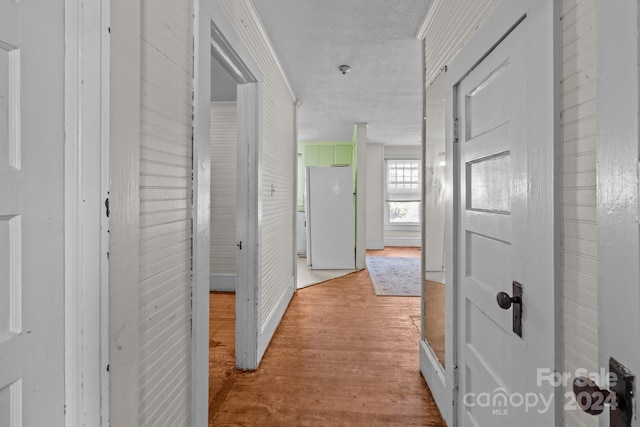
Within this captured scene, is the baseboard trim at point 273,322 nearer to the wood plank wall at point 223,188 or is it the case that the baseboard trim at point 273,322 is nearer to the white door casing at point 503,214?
the wood plank wall at point 223,188

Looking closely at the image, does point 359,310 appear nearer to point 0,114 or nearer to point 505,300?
point 505,300

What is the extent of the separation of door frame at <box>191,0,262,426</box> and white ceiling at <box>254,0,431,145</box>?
1.90 feet

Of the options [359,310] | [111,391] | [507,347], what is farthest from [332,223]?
[111,391]

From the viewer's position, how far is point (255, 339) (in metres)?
2.31

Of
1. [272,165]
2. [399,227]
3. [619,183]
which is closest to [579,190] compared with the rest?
[619,183]

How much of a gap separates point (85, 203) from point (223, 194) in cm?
373

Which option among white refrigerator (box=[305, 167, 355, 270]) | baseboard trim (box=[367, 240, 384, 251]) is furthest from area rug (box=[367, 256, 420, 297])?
baseboard trim (box=[367, 240, 384, 251])

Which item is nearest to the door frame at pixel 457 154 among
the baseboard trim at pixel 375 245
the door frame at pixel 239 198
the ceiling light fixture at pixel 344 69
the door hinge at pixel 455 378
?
the door hinge at pixel 455 378

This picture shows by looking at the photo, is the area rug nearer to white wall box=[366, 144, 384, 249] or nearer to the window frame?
white wall box=[366, 144, 384, 249]

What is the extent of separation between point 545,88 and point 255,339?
220 cm

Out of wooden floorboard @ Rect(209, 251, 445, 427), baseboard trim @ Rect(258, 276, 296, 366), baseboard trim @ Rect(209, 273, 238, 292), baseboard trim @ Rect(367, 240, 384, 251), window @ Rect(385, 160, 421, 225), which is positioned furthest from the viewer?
window @ Rect(385, 160, 421, 225)

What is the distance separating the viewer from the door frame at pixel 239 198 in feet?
4.28

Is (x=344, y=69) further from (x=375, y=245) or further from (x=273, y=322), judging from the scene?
(x=375, y=245)

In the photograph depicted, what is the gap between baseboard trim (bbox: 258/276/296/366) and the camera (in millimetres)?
2463
